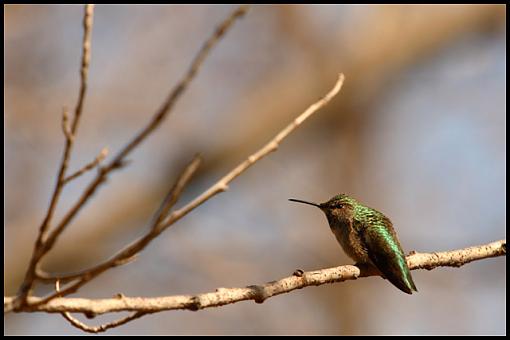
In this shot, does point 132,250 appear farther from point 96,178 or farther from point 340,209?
point 340,209

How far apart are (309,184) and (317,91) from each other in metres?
1.43

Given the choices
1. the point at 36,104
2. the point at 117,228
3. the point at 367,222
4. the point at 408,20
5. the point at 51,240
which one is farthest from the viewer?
the point at 408,20

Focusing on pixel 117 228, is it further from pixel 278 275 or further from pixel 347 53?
pixel 347 53

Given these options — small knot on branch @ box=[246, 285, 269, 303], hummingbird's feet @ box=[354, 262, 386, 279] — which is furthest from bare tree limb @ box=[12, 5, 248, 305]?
hummingbird's feet @ box=[354, 262, 386, 279]

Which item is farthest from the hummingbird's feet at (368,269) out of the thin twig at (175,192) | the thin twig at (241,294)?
the thin twig at (175,192)

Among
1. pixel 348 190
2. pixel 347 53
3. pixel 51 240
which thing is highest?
pixel 347 53

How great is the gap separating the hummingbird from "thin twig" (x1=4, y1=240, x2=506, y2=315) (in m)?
0.08

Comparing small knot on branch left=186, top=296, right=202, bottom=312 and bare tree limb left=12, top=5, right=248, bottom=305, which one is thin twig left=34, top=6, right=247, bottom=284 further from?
small knot on branch left=186, top=296, right=202, bottom=312

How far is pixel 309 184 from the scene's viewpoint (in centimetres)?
1028

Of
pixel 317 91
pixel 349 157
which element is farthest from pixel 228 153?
pixel 349 157

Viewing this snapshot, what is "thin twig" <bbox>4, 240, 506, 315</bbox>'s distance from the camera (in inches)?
76.0

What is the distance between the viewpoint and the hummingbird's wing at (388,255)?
386 cm

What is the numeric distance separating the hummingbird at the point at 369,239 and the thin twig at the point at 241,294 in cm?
8

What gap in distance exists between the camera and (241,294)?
8.34ft
